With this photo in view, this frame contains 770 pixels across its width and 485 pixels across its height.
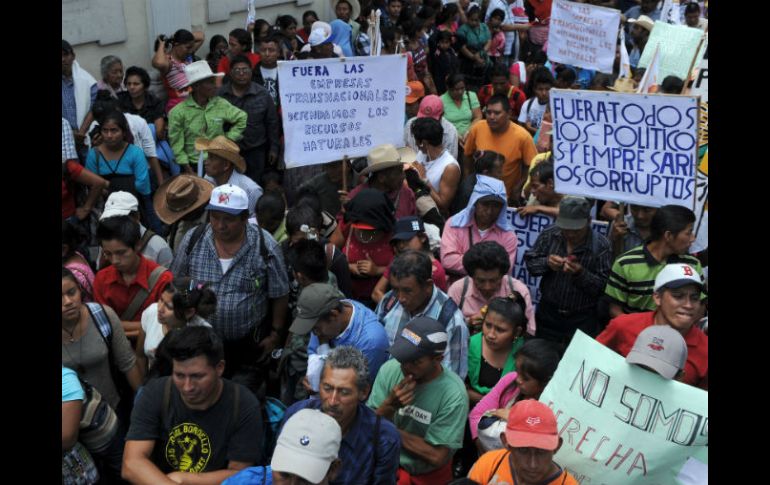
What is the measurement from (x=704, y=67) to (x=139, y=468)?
694 centimetres

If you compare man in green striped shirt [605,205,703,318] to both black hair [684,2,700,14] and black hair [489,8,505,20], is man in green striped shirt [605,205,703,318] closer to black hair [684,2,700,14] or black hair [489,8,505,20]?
black hair [684,2,700,14]

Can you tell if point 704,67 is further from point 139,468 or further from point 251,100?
point 139,468

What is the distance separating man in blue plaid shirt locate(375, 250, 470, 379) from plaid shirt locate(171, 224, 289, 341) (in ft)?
3.06

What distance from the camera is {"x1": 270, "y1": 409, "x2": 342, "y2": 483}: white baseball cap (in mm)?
3492

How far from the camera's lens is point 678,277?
190 inches

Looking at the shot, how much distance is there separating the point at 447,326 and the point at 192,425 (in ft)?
5.15

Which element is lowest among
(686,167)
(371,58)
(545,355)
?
(545,355)

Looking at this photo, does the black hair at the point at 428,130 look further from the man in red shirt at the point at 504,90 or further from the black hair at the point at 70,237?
the black hair at the point at 70,237

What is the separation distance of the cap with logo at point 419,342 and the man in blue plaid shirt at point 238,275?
150 cm

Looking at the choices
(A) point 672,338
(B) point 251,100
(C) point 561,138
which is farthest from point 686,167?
(B) point 251,100

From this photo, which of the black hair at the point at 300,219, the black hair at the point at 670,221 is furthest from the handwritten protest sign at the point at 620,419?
the black hair at the point at 300,219

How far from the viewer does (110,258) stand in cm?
563

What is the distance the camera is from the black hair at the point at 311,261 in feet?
18.0
